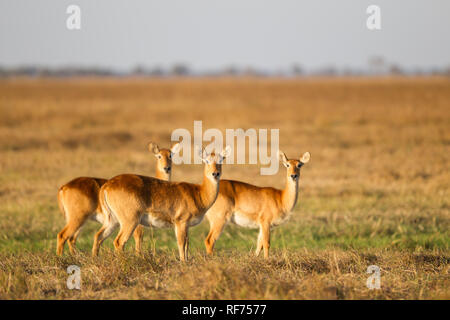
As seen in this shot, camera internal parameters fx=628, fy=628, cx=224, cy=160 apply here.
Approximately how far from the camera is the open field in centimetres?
716

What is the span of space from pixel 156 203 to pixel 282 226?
4.39m

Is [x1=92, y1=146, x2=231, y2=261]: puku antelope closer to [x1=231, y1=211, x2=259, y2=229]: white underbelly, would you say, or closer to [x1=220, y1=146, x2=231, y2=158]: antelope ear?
[x1=220, y1=146, x2=231, y2=158]: antelope ear

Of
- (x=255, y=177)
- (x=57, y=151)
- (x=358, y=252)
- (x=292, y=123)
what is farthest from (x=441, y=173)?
(x=292, y=123)

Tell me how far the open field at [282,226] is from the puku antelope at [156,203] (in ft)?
1.22

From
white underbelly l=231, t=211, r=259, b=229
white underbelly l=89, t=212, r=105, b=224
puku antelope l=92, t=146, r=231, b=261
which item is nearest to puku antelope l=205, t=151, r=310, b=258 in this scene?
white underbelly l=231, t=211, r=259, b=229

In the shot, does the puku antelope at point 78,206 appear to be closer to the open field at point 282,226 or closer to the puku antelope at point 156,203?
the puku antelope at point 156,203

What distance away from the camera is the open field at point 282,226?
716cm

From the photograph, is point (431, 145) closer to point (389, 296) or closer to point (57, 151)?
point (57, 151)

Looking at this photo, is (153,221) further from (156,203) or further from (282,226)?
(282,226)

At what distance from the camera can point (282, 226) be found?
1254cm

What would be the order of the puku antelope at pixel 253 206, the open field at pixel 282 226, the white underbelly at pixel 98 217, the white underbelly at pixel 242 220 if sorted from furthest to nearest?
the white underbelly at pixel 242 220
the puku antelope at pixel 253 206
the white underbelly at pixel 98 217
the open field at pixel 282 226

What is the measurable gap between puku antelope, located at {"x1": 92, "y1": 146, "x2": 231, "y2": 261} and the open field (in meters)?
0.37

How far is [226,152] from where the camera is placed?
9016 millimetres

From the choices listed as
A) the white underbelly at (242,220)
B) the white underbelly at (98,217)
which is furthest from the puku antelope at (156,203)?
the white underbelly at (242,220)
